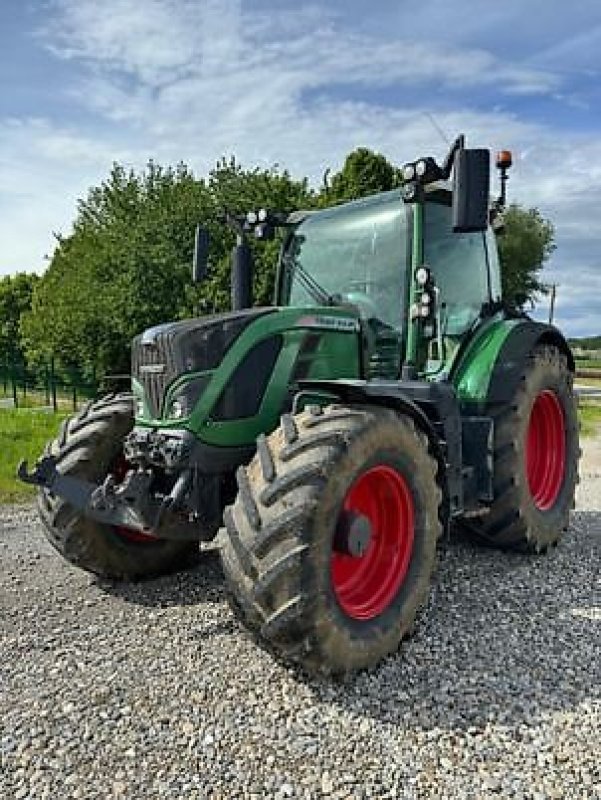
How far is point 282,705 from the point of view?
3.41 meters

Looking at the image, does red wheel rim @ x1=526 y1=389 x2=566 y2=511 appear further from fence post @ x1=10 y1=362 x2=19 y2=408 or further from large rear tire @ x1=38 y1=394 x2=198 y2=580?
fence post @ x1=10 y1=362 x2=19 y2=408

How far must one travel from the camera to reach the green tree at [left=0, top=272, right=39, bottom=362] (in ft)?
155

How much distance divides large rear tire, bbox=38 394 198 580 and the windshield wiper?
1.40 metres

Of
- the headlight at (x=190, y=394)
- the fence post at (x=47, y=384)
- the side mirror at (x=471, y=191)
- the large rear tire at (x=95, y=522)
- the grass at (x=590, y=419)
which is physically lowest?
the grass at (x=590, y=419)

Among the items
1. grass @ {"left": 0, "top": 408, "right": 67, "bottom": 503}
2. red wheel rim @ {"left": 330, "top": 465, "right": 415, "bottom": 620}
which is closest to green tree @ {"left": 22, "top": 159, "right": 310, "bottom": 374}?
grass @ {"left": 0, "top": 408, "right": 67, "bottom": 503}

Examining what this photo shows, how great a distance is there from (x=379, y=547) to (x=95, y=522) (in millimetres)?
1723

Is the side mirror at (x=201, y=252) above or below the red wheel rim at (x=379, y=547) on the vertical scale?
above

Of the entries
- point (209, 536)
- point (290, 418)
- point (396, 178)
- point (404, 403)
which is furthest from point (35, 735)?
point (396, 178)

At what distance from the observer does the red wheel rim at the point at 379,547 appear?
3898 mm

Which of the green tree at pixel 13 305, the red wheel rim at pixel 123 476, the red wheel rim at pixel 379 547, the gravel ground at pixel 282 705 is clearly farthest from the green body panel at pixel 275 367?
the green tree at pixel 13 305

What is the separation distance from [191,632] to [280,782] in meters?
1.38

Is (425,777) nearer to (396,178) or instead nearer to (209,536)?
(209,536)

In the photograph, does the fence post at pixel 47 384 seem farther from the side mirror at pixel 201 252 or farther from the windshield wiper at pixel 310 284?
the windshield wiper at pixel 310 284

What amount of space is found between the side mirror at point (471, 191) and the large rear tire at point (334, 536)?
1.11 m
